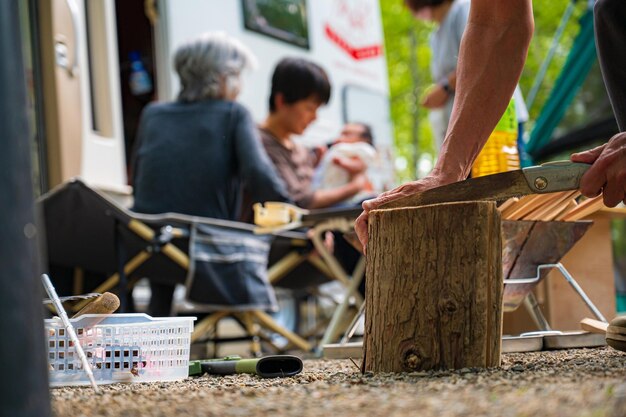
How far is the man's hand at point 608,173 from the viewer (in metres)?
1.85

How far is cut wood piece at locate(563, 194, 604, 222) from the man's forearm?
0.52m

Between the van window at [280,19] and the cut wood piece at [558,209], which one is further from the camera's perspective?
the van window at [280,19]

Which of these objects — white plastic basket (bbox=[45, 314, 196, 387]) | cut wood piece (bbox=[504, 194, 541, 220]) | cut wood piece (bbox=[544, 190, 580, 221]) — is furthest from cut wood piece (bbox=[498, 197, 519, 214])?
white plastic basket (bbox=[45, 314, 196, 387])

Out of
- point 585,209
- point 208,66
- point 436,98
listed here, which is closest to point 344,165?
point 436,98

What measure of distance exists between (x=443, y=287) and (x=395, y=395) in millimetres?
423

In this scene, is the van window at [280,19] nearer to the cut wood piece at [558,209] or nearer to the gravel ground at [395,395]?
the cut wood piece at [558,209]

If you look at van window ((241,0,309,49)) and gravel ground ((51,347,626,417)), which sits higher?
van window ((241,0,309,49))

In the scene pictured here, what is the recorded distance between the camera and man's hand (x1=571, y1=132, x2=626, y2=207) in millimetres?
1848

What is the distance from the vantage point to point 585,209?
2699mm

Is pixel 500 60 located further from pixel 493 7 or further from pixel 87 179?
pixel 87 179

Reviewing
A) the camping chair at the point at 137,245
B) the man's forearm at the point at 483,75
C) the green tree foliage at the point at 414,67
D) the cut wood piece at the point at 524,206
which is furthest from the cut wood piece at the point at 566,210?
the green tree foliage at the point at 414,67

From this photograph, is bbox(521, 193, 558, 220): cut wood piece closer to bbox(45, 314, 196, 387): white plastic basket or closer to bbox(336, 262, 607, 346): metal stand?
bbox(336, 262, 607, 346): metal stand

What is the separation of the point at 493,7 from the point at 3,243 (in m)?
1.44

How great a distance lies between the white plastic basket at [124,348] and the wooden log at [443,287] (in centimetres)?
59
